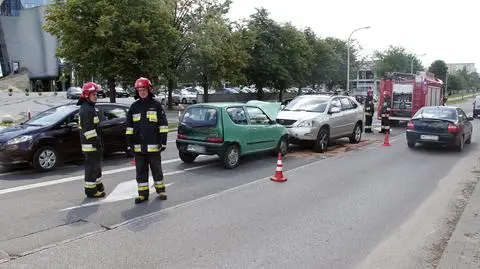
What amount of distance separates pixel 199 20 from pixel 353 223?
95.1ft

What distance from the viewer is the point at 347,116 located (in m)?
14.4

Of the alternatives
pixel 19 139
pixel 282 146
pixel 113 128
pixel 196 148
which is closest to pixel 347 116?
pixel 282 146

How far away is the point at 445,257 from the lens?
4730mm

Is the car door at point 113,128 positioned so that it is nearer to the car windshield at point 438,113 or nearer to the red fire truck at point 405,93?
the car windshield at point 438,113

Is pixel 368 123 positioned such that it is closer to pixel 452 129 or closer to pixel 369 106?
pixel 369 106

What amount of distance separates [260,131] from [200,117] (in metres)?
Result: 1.68

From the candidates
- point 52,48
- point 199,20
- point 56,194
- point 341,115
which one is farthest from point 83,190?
point 52,48

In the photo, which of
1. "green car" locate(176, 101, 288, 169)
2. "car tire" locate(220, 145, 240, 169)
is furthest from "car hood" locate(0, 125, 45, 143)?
"car tire" locate(220, 145, 240, 169)

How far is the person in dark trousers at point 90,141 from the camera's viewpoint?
710 cm

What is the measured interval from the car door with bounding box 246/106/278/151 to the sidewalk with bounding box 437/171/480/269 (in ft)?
17.0

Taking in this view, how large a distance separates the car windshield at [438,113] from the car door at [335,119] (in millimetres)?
2576

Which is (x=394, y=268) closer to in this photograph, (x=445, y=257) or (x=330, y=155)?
(x=445, y=257)

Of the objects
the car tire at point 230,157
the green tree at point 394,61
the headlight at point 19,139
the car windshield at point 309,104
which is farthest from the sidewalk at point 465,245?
the green tree at point 394,61

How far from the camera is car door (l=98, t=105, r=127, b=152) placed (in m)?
10.8
